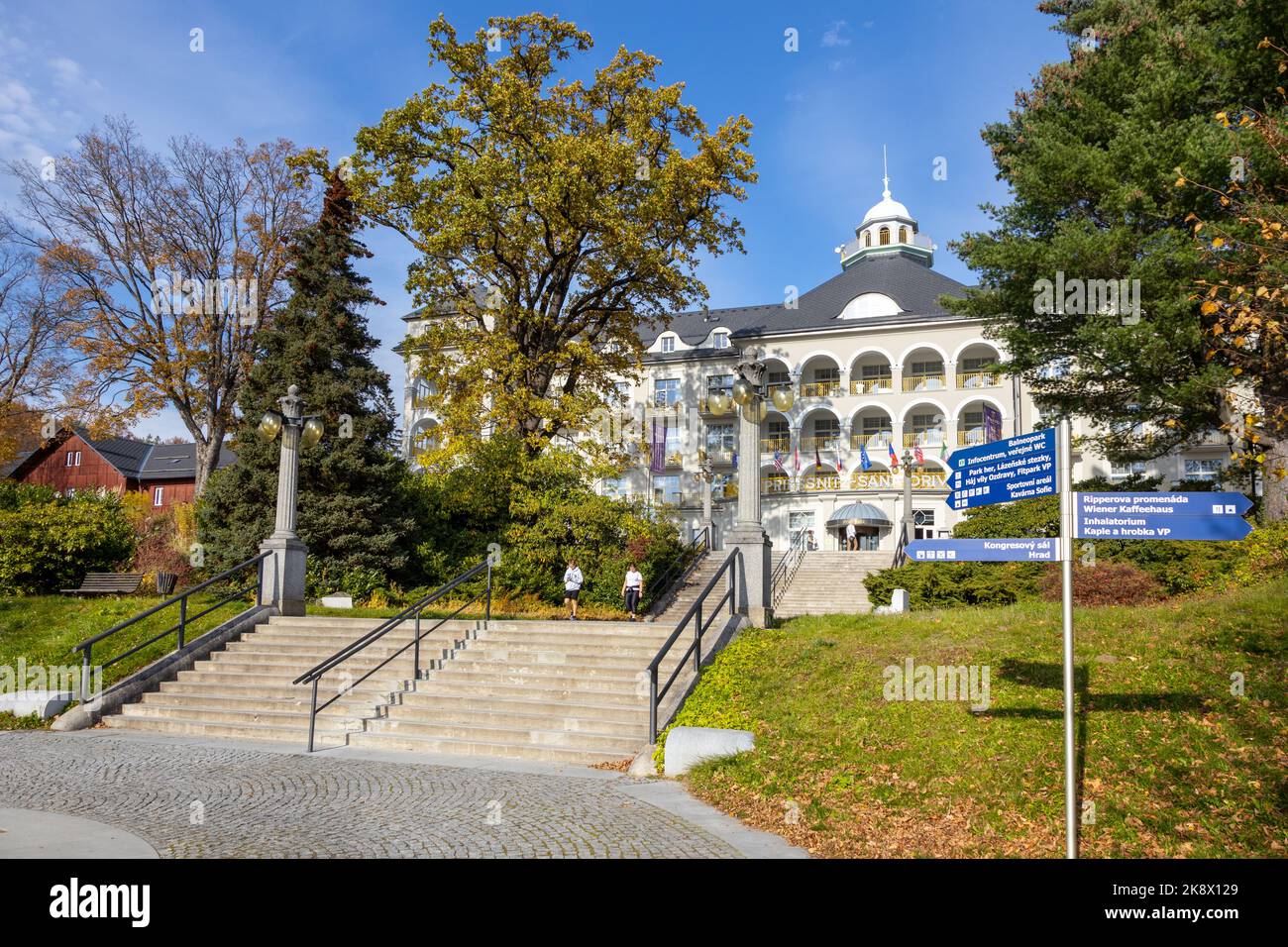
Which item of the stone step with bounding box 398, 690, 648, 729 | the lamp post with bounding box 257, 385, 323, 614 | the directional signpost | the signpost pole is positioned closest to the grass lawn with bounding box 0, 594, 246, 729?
the lamp post with bounding box 257, 385, 323, 614

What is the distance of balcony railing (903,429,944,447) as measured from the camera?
40.8 meters

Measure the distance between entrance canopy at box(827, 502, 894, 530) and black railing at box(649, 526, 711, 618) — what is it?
10.8m

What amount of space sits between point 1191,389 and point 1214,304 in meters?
11.2

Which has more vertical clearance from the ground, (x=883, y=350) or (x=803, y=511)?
(x=883, y=350)

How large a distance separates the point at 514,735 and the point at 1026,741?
20.2ft

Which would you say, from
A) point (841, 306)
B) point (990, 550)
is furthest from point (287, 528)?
point (841, 306)

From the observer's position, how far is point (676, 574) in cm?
2839

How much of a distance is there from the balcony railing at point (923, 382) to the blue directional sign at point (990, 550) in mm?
36948

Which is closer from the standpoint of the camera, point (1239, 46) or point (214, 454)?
point (1239, 46)

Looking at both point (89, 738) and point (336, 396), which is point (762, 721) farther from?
point (336, 396)

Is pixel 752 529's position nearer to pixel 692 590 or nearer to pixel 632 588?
pixel 632 588

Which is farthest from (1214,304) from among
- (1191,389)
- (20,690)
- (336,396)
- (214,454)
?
(214,454)

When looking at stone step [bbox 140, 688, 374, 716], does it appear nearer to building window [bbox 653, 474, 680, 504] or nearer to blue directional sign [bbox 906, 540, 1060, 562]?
blue directional sign [bbox 906, 540, 1060, 562]
